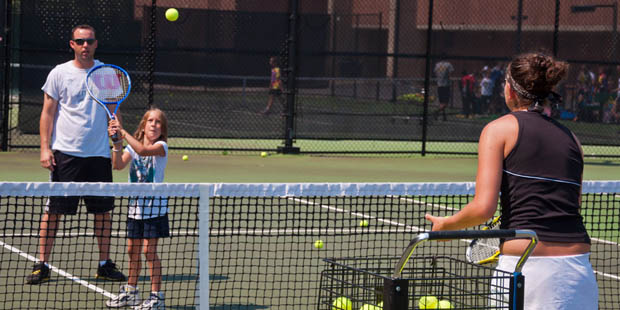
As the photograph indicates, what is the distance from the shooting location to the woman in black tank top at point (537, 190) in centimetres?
307

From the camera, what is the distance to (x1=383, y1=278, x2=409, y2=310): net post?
2.96 meters

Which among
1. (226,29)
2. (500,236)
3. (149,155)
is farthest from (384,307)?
(226,29)

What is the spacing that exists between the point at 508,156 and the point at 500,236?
27 centimetres

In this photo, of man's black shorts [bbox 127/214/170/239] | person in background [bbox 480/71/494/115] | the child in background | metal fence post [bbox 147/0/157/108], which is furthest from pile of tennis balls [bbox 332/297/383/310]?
person in background [bbox 480/71/494/115]

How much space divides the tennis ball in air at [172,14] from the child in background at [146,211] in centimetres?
779

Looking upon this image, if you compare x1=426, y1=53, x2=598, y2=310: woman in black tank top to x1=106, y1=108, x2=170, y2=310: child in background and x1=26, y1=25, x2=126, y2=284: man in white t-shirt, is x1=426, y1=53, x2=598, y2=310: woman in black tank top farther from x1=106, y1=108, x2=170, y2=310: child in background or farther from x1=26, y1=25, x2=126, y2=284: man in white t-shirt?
x1=26, y1=25, x2=126, y2=284: man in white t-shirt

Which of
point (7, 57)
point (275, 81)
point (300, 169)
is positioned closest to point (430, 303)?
point (300, 169)

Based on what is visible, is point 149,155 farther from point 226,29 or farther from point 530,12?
point 530,12

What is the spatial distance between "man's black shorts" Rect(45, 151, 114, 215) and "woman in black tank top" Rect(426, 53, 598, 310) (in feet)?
11.0

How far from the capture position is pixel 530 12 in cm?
1886

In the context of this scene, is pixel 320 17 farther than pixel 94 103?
Yes

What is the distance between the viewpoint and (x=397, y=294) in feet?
9.71

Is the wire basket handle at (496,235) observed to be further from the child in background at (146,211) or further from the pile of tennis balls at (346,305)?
the child in background at (146,211)

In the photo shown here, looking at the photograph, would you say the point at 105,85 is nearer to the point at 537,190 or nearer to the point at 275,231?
the point at 275,231
